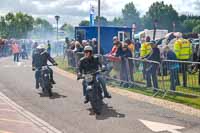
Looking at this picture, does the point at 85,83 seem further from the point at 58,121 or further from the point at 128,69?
the point at 128,69

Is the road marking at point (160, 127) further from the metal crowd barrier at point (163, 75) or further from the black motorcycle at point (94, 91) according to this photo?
the metal crowd barrier at point (163, 75)

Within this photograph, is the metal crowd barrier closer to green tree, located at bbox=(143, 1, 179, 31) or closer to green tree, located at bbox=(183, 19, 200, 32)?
green tree, located at bbox=(143, 1, 179, 31)

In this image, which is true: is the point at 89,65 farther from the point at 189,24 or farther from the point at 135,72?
the point at 189,24

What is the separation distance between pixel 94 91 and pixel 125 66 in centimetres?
503

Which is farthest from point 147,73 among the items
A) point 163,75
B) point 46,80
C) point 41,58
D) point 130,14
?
point 130,14

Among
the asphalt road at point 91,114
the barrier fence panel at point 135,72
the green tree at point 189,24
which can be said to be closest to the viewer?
the asphalt road at point 91,114

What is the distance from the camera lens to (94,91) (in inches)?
454

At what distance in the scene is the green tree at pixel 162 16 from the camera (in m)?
107

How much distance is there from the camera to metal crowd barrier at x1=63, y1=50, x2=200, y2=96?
1391 centimetres

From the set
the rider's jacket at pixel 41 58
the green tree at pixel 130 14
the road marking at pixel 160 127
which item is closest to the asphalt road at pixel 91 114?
the road marking at pixel 160 127

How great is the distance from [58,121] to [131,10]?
4304 inches

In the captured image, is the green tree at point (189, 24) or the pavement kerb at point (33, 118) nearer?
the pavement kerb at point (33, 118)

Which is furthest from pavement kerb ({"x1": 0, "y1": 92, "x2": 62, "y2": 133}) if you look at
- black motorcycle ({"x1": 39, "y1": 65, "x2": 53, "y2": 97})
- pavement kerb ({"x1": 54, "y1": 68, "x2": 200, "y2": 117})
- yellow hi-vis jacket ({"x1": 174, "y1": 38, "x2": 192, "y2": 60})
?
yellow hi-vis jacket ({"x1": 174, "y1": 38, "x2": 192, "y2": 60})

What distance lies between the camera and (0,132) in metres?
9.41
